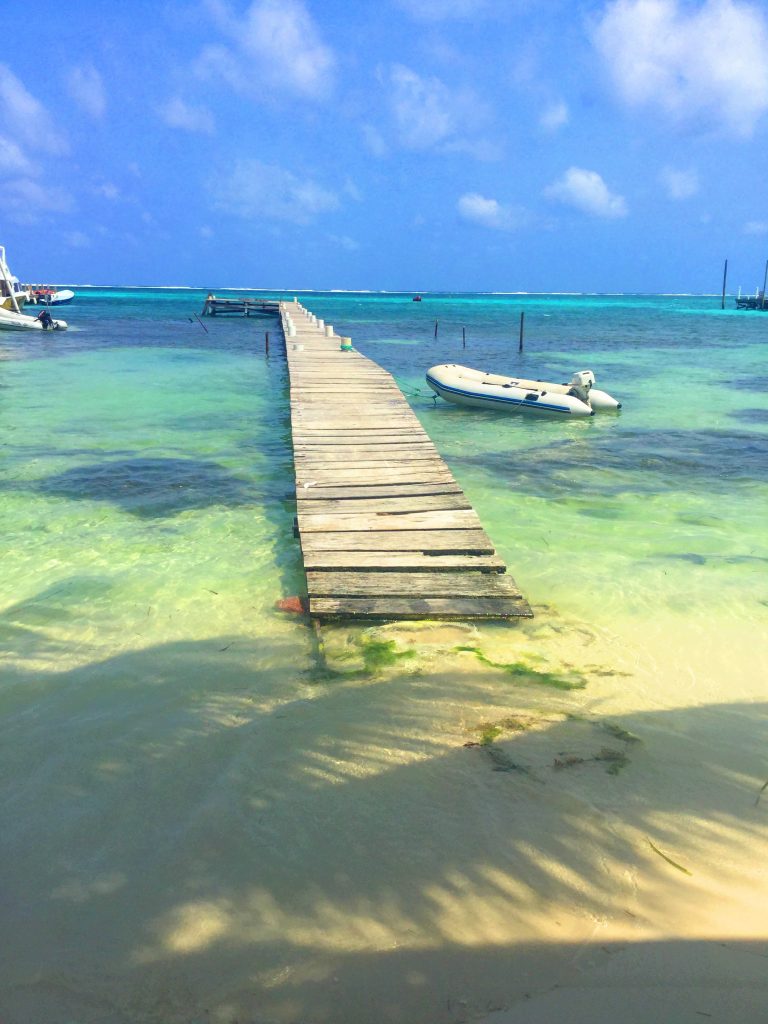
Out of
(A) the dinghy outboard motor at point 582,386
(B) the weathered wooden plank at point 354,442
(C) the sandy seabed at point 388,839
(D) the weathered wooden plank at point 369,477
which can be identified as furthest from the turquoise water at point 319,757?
(A) the dinghy outboard motor at point 582,386

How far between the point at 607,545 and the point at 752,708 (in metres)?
3.17

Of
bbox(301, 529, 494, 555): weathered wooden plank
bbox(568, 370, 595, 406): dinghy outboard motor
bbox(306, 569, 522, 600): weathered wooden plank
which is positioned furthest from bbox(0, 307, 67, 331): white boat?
bbox(306, 569, 522, 600): weathered wooden plank

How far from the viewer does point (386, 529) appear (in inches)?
252

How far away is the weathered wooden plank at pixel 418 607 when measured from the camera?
16.4ft

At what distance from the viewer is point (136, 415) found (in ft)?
47.8

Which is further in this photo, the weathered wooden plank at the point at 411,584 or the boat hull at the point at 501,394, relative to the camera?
the boat hull at the point at 501,394

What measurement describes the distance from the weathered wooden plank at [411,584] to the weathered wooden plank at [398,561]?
0.05 m

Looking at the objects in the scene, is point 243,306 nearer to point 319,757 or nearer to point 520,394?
point 520,394

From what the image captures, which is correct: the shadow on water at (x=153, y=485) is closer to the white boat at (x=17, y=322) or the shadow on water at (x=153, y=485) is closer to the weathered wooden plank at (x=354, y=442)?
the weathered wooden plank at (x=354, y=442)

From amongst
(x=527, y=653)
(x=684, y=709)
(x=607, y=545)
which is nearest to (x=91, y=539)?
(x=527, y=653)

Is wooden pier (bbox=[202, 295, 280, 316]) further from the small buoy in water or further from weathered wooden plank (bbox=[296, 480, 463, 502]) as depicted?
the small buoy in water

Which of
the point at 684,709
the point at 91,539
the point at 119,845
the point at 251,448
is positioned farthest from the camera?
the point at 251,448

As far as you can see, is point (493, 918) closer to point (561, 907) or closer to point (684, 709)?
point (561, 907)

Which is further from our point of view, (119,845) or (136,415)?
(136,415)
